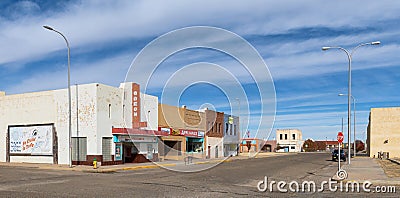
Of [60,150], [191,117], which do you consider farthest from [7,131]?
[191,117]

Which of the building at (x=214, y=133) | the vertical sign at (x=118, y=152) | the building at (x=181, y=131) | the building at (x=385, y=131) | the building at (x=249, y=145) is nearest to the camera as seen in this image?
the vertical sign at (x=118, y=152)

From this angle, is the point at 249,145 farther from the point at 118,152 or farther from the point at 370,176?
the point at 370,176

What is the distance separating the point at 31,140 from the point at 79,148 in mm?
6089

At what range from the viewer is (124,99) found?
121ft

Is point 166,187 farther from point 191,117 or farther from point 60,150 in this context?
point 191,117

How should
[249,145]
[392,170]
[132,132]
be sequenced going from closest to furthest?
[392,170]
[132,132]
[249,145]

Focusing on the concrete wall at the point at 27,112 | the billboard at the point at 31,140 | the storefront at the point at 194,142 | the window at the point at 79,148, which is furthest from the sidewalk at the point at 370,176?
the billboard at the point at 31,140

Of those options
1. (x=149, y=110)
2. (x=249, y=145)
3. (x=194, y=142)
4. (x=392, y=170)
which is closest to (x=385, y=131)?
(x=249, y=145)

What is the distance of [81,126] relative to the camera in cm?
3388

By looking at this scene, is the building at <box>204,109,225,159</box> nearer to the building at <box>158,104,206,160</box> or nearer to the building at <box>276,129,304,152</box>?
the building at <box>158,104,206,160</box>

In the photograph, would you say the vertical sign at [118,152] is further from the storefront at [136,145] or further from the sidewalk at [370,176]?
the sidewalk at [370,176]

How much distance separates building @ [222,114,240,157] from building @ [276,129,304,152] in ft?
245

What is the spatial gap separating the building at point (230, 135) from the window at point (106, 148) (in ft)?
97.0

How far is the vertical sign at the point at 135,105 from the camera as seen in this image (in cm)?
3695
